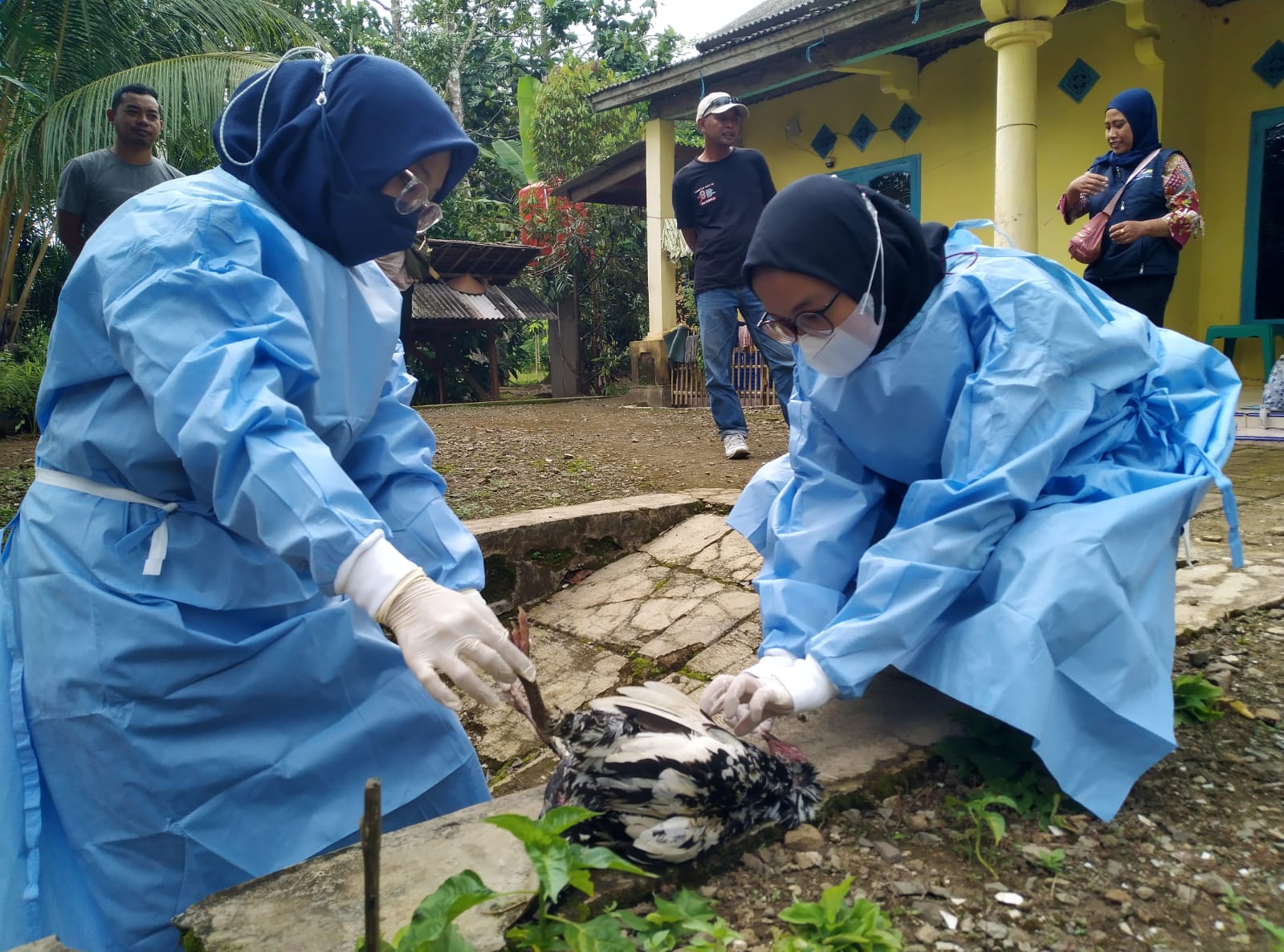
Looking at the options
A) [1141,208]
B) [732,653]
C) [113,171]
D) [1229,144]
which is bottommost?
[732,653]

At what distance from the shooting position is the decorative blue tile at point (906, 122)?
28.0 ft

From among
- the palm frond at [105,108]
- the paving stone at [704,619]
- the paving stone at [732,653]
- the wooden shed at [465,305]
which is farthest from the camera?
the wooden shed at [465,305]

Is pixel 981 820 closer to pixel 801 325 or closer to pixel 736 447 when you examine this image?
pixel 801 325

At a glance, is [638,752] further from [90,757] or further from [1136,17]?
[1136,17]

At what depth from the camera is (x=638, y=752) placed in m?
1.45

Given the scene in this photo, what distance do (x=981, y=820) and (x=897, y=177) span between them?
8069 mm

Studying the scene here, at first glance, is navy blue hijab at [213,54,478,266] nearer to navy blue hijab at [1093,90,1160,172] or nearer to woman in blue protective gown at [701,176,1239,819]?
woman in blue protective gown at [701,176,1239,819]

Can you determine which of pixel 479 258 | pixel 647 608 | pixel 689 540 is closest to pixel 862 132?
pixel 479 258

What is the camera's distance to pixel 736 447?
5781mm

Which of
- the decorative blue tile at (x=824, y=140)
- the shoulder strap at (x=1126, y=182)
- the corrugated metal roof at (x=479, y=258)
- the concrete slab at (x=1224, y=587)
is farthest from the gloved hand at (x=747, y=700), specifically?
the corrugated metal roof at (x=479, y=258)

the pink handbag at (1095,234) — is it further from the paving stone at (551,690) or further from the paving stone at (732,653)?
the paving stone at (551,690)

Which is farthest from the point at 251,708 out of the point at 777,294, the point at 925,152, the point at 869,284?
the point at 925,152

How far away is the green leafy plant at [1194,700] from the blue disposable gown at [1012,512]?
0.98ft

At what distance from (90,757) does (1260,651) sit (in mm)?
2678
